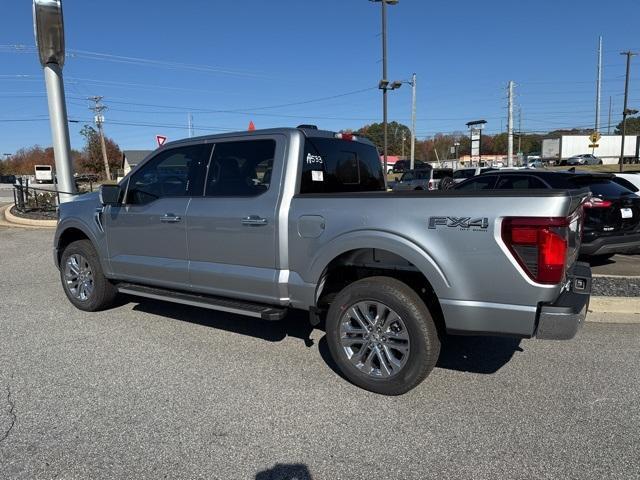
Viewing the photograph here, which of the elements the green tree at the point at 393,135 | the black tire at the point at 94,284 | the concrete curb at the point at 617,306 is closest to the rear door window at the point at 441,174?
the concrete curb at the point at 617,306

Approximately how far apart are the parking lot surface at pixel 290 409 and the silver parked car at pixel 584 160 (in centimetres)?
7302

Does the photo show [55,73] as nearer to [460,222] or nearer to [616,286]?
[460,222]

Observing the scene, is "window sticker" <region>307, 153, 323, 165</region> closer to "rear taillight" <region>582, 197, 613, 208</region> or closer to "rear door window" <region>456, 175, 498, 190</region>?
"rear taillight" <region>582, 197, 613, 208</region>

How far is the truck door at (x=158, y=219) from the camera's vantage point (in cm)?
478

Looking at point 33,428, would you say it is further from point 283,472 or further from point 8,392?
point 283,472

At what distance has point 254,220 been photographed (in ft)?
13.8

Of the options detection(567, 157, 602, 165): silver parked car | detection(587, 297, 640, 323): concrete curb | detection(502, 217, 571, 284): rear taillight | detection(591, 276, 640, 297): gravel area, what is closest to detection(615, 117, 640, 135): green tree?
detection(567, 157, 602, 165): silver parked car

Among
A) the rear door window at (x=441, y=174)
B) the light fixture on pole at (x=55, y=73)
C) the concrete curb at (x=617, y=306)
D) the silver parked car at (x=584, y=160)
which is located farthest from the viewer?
the silver parked car at (x=584, y=160)

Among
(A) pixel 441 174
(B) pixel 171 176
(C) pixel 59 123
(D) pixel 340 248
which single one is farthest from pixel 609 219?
(A) pixel 441 174

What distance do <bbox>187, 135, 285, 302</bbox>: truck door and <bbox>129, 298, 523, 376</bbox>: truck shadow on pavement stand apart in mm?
773

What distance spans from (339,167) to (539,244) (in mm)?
2102

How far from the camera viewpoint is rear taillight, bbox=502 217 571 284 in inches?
121

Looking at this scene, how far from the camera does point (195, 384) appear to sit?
12.8ft

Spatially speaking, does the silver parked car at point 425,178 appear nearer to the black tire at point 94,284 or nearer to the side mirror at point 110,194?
the black tire at point 94,284
